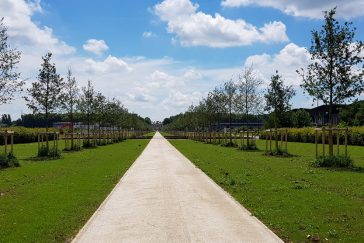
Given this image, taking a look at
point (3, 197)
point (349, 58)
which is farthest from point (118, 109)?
point (3, 197)

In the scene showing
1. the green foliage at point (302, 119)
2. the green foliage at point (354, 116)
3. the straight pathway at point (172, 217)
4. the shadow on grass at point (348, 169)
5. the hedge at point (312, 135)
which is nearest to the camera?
the straight pathway at point (172, 217)

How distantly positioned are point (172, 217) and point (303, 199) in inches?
167

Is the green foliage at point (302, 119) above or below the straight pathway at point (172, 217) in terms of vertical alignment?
above

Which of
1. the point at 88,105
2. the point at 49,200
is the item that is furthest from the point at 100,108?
the point at 49,200

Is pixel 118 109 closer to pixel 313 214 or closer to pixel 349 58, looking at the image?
pixel 349 58

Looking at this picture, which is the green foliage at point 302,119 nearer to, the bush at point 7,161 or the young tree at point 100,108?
the young tree at point 100,108

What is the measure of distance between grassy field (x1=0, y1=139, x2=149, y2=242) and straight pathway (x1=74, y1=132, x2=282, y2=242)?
1.46 feet

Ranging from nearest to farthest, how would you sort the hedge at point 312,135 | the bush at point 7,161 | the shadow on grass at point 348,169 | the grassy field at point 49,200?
the grassy field at point 49,200, the shadow on grass at point 348,169, the bush at point 7,161, the hedge at point 312,135

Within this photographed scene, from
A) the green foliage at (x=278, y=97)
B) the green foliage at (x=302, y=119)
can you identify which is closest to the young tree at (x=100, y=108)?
the green foliage at (x=278, y=97)

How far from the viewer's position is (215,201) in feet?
41.7

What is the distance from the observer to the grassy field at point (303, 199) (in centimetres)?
923

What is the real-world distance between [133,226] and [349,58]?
17.3 m

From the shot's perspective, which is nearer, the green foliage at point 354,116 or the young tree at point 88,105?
the young tree at point 88,105

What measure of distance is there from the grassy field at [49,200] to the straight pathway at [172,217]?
444 mm
